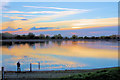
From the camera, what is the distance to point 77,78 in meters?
10.3

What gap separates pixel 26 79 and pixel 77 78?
12.5 feet

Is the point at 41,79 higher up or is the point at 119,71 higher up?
the point at 119,71

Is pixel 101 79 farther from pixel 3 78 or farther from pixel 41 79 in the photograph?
pixel 3 78

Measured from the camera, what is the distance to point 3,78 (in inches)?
457

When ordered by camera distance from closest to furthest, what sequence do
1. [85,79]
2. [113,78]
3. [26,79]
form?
[113,78] < [85,79] < [26,79]

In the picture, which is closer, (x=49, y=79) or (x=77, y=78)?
(x=77, y=78)

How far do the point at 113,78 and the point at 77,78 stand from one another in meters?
2.38

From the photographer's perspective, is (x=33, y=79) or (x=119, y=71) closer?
(x=119, y=71)

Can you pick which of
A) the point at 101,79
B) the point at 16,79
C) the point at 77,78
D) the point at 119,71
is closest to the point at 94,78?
the point at 101,79

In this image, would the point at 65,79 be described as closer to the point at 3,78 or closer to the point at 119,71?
the point at 119,71

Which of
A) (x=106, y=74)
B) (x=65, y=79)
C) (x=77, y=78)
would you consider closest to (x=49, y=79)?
(x=65, y=79)

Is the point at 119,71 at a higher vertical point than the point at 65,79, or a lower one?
higher

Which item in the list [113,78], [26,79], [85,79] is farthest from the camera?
[26,79]

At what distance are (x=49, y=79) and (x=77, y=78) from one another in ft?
7.16
